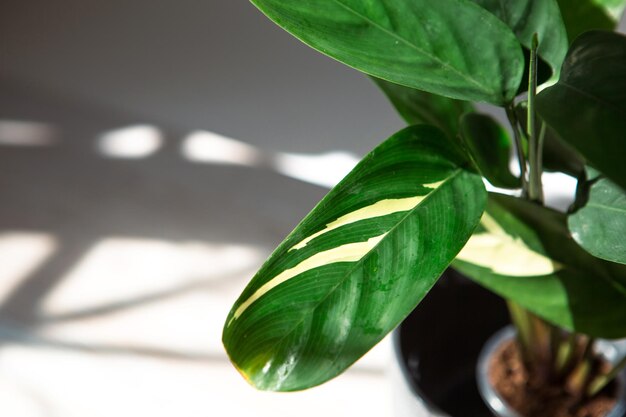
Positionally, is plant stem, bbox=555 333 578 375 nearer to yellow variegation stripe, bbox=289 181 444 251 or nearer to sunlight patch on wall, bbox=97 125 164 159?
yellow variegation stripe, bbox=289 181 444 251

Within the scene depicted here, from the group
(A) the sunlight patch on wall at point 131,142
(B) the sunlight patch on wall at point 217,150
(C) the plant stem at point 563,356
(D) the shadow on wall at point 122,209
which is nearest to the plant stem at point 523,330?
(C) the plant stem at point 563,356

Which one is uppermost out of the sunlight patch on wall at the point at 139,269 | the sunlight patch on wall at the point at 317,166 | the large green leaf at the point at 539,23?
the large green leaf at the point at 539,23

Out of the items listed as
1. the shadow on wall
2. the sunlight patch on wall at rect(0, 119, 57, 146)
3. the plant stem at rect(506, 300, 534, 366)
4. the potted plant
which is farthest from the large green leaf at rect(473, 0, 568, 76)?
the sunlight patch on wall at rect(0, 119, 57, 146)

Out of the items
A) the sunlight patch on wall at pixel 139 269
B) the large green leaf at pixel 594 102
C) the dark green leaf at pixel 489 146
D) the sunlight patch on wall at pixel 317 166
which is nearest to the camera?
the large green leaf at pixel 594 102

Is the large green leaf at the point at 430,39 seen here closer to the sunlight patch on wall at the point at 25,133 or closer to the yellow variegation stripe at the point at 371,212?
the yellow variegation stripe at the point at 371,212

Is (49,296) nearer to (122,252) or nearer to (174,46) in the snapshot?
(122,252)

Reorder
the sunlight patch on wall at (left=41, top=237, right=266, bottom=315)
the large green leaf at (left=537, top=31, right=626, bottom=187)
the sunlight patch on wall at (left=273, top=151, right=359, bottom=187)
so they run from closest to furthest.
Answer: the large green leaf at (left=537, top=31, right=626, bottom=187), the sunlight patch on wall at (left=41, top=237, right=266, bottom=315), the sunlight patch on wall at (left=273, top=151, right=359, bottom=187)

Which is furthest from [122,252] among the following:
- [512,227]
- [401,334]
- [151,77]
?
[512,227]
